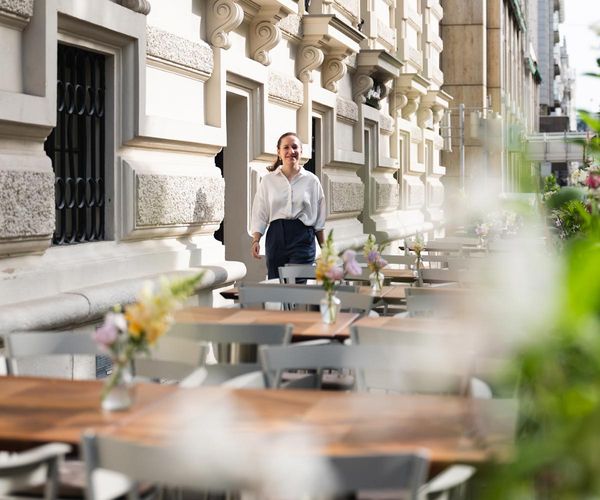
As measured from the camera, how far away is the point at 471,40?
86.5 ft

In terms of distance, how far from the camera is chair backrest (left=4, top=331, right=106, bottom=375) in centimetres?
Answer: 393

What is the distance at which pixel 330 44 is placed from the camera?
11.8 m

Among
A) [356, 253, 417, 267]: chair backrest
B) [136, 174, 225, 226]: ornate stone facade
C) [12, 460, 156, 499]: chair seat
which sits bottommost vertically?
[12, 460, 156, 499]: chair seat

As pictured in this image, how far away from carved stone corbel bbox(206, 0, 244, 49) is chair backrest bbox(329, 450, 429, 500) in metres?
6.75

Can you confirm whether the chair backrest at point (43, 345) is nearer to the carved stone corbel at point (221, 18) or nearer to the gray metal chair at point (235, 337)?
the gray metal chair at point (235, 337)

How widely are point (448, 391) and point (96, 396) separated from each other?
1227mm

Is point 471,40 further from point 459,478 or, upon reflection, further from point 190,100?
point 459,478

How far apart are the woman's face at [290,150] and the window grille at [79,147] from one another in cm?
163

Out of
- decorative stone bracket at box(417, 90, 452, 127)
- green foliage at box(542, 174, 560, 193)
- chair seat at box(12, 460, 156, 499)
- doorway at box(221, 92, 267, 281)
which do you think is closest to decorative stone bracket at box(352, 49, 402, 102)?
doorway at box(221, 92, 267, 281)

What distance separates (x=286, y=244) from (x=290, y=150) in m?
0.75

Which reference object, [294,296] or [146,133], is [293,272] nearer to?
[146,133]

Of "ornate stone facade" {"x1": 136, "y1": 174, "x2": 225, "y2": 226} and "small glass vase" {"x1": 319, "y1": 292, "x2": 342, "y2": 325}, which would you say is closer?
"small glass vase" {"x1": 319, "y1": 292, "x2": 342, "y2": 325}

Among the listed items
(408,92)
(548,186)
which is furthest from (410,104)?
(548,186)

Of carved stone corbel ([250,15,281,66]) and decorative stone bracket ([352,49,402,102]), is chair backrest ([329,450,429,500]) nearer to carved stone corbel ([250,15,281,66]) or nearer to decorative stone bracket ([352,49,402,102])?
carved stone corbel ([250,15,281,66])
